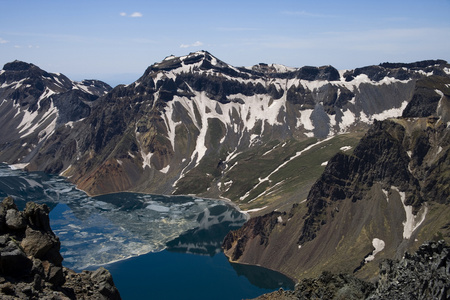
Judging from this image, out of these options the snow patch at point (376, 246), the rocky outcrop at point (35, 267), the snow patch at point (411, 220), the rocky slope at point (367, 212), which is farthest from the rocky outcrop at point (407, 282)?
the snow patch at point (411, 220)

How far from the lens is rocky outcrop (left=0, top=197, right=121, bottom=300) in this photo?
3111 centimetres

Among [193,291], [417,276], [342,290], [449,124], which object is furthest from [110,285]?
[449,124]

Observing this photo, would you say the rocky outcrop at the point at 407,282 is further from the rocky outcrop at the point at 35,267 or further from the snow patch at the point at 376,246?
the snow patch at the point at 376,246

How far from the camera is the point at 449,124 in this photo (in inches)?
7239

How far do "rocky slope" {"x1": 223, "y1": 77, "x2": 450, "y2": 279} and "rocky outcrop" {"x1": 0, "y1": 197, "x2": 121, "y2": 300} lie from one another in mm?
117439

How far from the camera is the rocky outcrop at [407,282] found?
147 ft

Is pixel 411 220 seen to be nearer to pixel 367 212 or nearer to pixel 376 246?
pixel 367 212

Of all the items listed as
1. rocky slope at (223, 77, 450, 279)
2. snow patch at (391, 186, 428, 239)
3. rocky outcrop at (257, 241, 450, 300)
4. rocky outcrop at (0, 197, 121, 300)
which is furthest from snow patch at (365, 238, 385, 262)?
rocky outcrop at (0, 197, 121, 300)

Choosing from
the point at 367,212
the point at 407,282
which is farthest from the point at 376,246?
the point at 407,282

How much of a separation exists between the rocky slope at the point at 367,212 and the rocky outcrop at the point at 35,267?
4624 inches

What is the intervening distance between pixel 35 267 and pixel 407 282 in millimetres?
38459

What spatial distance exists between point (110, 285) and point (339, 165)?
159521mm

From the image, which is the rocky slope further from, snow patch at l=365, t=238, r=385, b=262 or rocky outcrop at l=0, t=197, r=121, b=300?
rocky outcrop at l=0, t=197, r=121, b=300

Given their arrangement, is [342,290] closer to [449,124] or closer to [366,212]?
[366,212]
